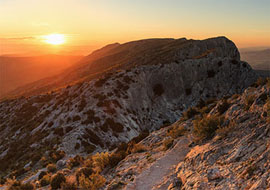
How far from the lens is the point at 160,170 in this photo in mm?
13586

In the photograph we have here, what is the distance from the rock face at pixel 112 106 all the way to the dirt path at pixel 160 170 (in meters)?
15.6

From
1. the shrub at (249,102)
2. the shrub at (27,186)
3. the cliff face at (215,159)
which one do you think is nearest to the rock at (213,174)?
the cliff face at (215,159)

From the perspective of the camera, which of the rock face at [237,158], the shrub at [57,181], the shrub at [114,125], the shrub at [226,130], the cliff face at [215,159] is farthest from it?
the shrub at [114,125]

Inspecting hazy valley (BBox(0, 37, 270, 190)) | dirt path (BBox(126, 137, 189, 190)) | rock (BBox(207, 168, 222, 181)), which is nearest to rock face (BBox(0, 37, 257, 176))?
hazy valley (BBox(0, 37, 270, 190))

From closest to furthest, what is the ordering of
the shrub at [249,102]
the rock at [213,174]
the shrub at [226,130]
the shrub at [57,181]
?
the rock at [213,174] → the shrub at [226,130] → the shrub at [57,181] → the shrub at [249,102]

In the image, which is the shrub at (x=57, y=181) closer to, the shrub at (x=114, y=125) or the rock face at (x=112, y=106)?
the rock face at (x=112, y=106)

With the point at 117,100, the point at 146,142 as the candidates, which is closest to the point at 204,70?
the point at 117,100

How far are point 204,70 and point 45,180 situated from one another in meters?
51.8

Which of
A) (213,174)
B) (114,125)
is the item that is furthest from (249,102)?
(114,125)

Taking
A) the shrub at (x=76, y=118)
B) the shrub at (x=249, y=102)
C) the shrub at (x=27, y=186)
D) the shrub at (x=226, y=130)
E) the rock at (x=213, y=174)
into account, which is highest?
the shrub at (x=249, y=102)

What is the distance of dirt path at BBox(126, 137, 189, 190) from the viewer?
12133 mm

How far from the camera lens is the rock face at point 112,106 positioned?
3191cm

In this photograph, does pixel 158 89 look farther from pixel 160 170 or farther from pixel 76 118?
pixel 160 170

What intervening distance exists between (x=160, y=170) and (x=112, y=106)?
86.1 ft
